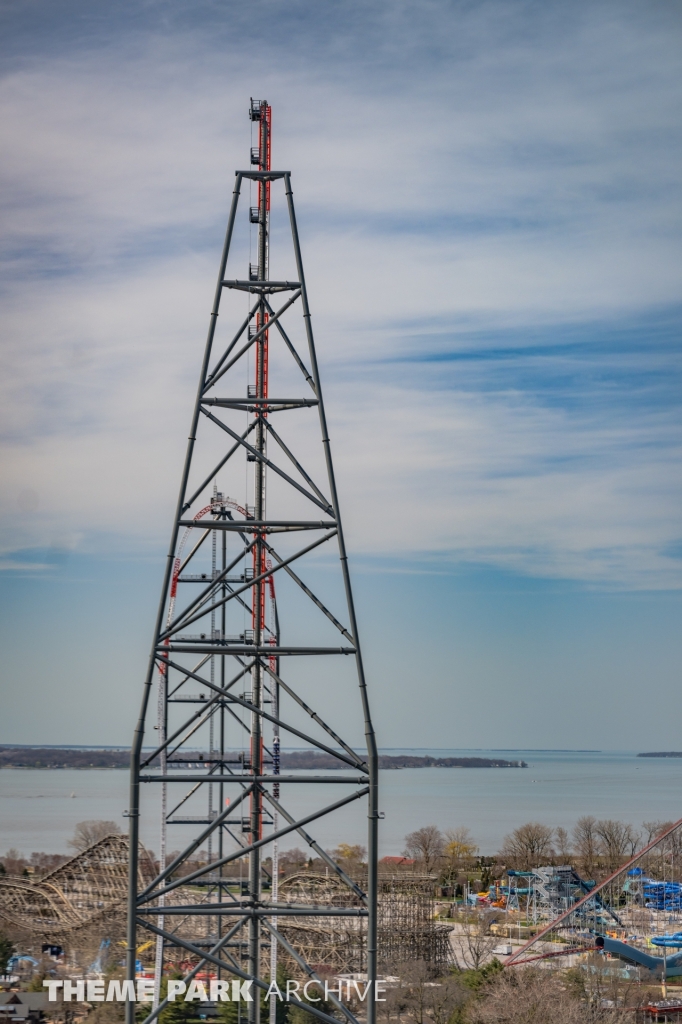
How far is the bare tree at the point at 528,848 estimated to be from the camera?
70.8 m

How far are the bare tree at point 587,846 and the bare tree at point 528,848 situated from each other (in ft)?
6.77

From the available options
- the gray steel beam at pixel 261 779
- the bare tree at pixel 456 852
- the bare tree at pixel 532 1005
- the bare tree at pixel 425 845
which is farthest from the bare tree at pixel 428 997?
the bare tree at pixel 425 845

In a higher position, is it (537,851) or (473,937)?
(537,851)

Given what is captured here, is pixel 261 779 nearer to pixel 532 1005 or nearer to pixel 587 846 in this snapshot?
pixel 532 1005

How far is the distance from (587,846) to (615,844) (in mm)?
1742

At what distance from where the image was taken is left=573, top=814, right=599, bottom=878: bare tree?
6869cm

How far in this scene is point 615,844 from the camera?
74.5 metres

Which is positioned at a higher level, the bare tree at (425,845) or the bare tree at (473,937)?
the bare tree at (425,845)

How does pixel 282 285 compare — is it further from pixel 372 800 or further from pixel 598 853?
pixel 598 853

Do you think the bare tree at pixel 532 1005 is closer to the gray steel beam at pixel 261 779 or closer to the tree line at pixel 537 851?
the gray steel beam at pixel 261 779

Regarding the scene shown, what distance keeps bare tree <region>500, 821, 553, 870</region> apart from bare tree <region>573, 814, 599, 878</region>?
2.06 metres

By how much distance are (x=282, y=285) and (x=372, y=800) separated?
6.56 metres

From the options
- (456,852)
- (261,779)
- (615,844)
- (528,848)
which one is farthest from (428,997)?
(456,852)

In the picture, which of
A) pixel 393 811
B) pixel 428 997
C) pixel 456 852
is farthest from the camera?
pixel 393 811
